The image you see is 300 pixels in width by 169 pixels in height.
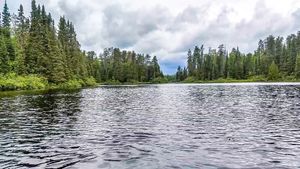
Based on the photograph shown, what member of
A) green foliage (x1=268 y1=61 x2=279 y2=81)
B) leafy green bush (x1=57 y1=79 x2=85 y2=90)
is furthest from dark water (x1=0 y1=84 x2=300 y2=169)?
green foliage (x1=268 y1=61 x2=279 y2=81)

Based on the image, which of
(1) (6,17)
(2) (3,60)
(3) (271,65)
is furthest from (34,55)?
(3) (271,65)

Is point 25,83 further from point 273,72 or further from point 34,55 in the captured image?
point 273,72

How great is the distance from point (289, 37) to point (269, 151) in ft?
660

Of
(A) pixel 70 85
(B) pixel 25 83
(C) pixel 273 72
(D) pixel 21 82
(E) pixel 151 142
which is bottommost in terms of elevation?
(E) pixel 151 142

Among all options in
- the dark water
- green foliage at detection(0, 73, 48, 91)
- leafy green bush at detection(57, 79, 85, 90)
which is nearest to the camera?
the dark water

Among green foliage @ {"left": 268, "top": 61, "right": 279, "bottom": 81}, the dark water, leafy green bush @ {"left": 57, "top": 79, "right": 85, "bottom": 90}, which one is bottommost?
the dark water

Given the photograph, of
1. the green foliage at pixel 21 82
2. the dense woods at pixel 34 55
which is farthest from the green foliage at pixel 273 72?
the green foliage at pixel 21 82

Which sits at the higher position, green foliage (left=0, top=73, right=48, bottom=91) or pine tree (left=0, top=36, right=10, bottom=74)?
pine tree (left=0, top=36, right=10, bottom=74)

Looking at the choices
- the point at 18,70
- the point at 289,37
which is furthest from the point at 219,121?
the point at 289,37

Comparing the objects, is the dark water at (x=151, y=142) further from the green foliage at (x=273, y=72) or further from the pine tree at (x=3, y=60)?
the green foliage at (x=273, y=72)

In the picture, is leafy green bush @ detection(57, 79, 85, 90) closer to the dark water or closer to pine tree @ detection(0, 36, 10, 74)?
pine tree @ detection(0, 36, 10, 74)

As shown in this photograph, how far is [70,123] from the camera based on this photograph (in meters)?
23.2

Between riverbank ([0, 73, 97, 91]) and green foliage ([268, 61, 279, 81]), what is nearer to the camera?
riverbank ([0, 73, 97, 91])

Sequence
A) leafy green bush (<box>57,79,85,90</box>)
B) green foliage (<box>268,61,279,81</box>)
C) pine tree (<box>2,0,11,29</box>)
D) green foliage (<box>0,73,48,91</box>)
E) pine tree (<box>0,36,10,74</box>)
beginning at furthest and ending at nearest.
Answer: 1. green foliage (<box>268,61,279,81</box>)
2. pine tree (<box>2,0,11,29</box>)
3. leafy green bush (<box>57,79,85,90</box>)
4. pine tree (<box>0,36,10,74</box>)
5. green foliage (<box>0,73,48,91</box>)
